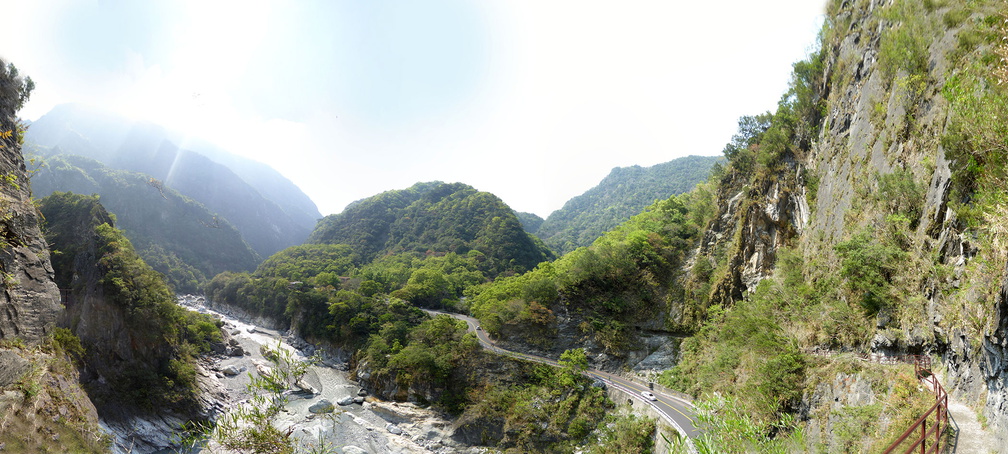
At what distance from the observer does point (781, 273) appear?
69.3 feet

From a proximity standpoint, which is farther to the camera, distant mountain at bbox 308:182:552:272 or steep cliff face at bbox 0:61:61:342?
distant mountain at bbox 308:182:552:272

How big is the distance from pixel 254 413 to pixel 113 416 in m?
30.8

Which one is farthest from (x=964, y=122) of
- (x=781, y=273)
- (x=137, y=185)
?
(x=137, y=185)

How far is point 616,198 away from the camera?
445 ft

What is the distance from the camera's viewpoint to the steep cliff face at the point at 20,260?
13688 millimetres

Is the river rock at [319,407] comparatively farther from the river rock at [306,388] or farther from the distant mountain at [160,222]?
the distant mountain at [160,222]

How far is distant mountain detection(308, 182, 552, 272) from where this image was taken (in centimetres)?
7525

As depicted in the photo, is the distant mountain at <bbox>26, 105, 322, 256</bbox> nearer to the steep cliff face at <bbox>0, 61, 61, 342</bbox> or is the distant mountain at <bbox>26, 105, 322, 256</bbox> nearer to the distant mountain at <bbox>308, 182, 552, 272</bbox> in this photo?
the distant mountain at <bbox>308, 182, 552, 272</bbox>

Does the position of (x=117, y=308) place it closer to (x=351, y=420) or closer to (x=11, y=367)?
(x=351, y=420)

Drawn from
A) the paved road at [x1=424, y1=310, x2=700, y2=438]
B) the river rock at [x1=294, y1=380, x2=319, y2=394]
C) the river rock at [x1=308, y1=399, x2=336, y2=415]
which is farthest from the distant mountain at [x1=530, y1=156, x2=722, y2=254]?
the river rock at [x1=308, y1=399, x2=336, y2=415]

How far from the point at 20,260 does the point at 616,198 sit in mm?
135015

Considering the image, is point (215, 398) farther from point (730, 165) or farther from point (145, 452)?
point (730, 165)

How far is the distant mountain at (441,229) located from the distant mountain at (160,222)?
26.6 metres

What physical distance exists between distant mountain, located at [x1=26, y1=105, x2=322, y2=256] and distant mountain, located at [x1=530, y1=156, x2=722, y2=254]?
374 ft
